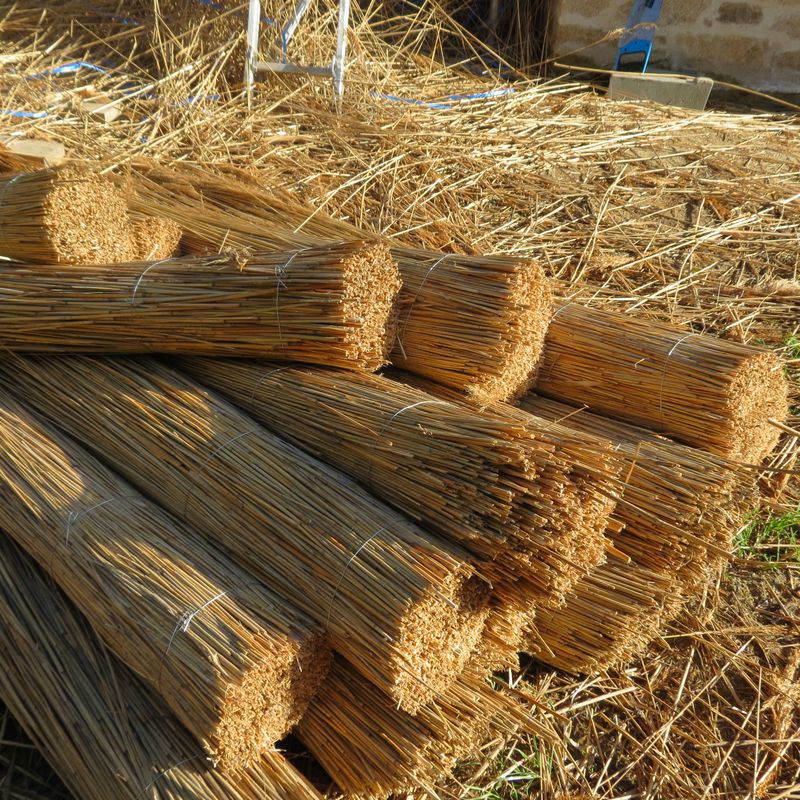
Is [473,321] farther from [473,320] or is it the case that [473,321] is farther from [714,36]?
[714,36]

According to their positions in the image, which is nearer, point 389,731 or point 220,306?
point 389,731

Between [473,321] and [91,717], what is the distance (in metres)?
1.31

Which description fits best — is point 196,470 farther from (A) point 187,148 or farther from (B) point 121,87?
(B) point 121,87

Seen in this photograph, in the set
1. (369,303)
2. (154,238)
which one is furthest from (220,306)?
(154,238)

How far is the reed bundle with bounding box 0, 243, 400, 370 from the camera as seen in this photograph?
2234 mm

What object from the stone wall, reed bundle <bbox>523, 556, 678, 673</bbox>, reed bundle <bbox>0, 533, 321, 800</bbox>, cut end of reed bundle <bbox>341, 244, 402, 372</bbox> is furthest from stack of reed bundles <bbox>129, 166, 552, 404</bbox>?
the stone wall

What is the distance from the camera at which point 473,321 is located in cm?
237

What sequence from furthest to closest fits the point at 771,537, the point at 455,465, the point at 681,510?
1. the point at 771,537
2. the point at 681,510
3. the point at 455,465

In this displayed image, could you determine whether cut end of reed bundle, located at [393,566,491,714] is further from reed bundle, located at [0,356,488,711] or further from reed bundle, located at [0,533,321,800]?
reed bundle, located at [0,533,321,800]

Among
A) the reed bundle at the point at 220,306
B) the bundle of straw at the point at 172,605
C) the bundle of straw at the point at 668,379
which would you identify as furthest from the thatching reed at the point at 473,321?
the bundle of straw at the point at 172,605

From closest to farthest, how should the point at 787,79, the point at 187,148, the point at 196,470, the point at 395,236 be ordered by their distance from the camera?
the point at 196,470
the point at 395,236
the point at 187,148
the point at 787,79

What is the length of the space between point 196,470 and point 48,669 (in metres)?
0.56

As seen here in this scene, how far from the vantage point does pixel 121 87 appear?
4.96 meters

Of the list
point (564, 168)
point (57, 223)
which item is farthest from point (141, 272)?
point (564, 168)
